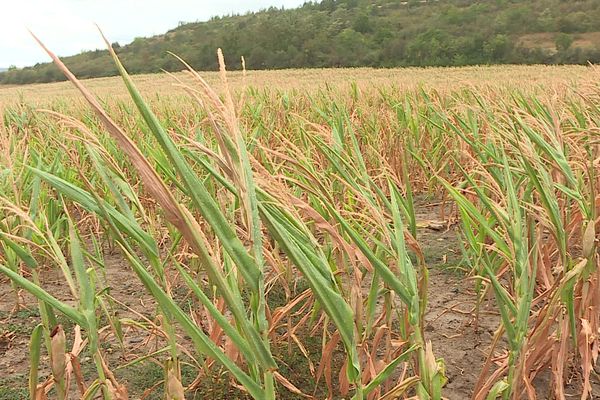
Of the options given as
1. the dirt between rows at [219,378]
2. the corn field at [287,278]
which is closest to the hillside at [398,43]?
the dirt between rows at [219,378]

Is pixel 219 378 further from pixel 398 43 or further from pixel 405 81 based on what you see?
pixel 398 43

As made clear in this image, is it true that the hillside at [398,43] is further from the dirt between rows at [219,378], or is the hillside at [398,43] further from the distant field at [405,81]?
the dirt between rows at [219,378]

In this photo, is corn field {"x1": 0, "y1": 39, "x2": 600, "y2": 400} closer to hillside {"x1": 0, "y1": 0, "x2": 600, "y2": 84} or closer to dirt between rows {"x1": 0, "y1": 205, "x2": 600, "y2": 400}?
dirt between rows {"x1": 0, "y1": 205, "x2": 600, "y2": 400}

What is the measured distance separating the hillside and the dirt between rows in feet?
69.6

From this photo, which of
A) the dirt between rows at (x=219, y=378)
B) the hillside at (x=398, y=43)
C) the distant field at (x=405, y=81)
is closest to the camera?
the dirt between rows at (x=219, y=378)

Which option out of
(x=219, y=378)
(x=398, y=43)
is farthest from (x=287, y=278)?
(x=398, y=43)

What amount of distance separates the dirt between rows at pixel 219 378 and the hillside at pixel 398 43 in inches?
835

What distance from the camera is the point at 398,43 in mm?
25016

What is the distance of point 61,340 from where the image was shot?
666 mm

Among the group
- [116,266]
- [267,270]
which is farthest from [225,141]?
[116,266]

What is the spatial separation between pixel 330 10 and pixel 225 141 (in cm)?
4490

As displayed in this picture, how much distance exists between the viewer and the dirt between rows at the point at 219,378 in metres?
1.11

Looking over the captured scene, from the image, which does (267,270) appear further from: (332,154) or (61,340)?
(61,340)

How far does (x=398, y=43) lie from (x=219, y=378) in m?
25.4
